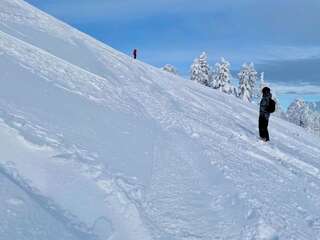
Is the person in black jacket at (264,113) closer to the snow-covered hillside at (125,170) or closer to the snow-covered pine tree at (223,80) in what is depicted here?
the snow-covered hillside at (125,170)

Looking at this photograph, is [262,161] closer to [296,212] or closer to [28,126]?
[296,212]

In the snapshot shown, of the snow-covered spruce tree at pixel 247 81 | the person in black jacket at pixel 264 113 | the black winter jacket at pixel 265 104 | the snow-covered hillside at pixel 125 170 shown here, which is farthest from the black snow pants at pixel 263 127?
the snow-covered spruce tree at pixel 247 81

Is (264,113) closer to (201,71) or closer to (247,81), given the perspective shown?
(201,71)

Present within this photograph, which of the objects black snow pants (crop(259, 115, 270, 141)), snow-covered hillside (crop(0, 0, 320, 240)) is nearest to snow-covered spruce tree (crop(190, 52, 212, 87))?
snow-covered hillside (crop(0, 0, 320, 240))

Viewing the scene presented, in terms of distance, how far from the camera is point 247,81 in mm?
73875

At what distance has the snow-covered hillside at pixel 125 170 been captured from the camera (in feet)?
22.4

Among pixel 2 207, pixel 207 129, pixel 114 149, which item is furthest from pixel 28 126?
pixel 207 129

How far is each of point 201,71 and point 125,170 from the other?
63078 millimetres

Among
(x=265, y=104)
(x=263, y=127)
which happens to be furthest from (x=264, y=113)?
(x=263, y=127)

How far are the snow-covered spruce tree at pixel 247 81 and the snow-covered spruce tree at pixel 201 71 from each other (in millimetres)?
5134

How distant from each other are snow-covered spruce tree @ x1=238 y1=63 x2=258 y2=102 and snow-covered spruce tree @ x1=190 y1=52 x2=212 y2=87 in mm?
5134

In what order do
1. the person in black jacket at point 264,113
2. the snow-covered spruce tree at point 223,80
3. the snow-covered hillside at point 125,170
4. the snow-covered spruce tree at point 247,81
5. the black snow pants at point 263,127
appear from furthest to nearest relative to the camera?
the snow-covered spruce tree at point 247,81 → the snow-covered spruce tree at point 223,80 → the black snow pants at point 263,127 → the person in black jacket at point 264,113 → the snow-covered hillside at point 125,170

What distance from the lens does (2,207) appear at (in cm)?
600

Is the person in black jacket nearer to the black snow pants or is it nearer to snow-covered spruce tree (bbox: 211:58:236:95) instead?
the black snow pants
